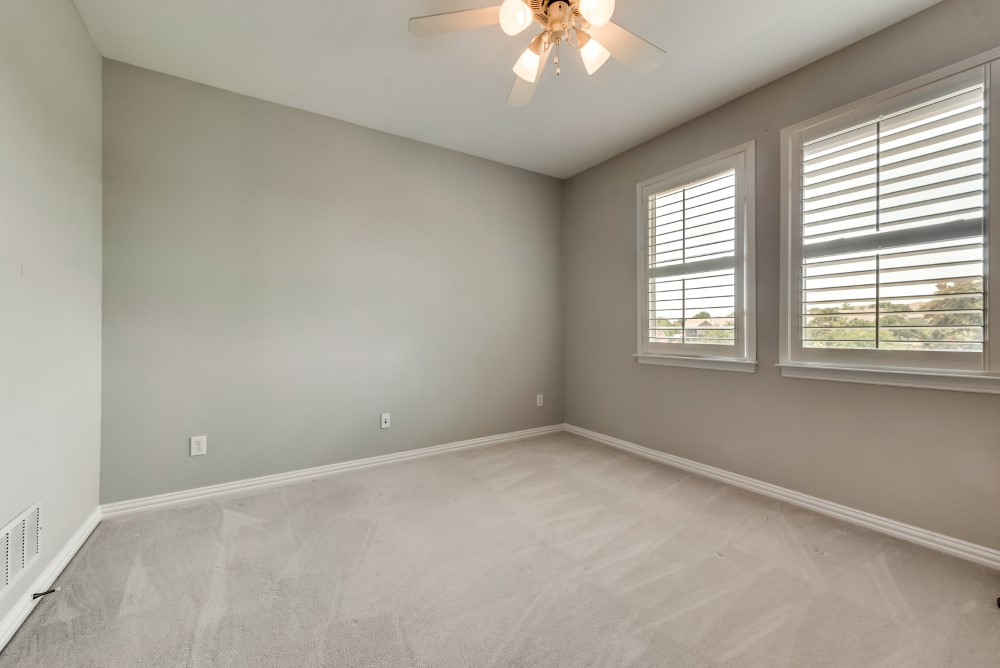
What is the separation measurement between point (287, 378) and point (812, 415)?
328 centimetres

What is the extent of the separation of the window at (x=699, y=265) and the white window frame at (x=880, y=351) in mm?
215

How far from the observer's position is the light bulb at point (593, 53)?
5.58 ft

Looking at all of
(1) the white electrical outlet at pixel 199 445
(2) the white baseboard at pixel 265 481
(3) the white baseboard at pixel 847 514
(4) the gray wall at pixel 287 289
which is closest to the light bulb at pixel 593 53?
(4) the gray wall at pixel 287 289

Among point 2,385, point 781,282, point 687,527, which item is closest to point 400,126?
point 2,385

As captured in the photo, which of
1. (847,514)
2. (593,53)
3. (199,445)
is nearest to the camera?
(593,53)

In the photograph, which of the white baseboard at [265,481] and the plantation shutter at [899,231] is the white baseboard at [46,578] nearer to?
the white baseboard at [265,481]

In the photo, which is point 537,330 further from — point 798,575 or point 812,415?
point 798,575

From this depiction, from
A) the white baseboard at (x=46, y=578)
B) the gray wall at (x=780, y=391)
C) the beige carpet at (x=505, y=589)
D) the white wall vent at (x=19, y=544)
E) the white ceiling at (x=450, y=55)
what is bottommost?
the beige carpet at (x=505, y=589)

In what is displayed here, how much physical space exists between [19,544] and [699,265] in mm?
3698

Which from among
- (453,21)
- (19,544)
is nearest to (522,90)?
(453,21)

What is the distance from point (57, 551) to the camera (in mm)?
1719

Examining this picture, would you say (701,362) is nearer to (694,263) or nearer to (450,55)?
(694,263)

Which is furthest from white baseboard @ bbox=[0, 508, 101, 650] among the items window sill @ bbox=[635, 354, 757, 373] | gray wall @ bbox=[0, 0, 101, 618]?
window sill @ bbox=[635, 354, 757, 373]

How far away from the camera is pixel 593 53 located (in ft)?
5.65
